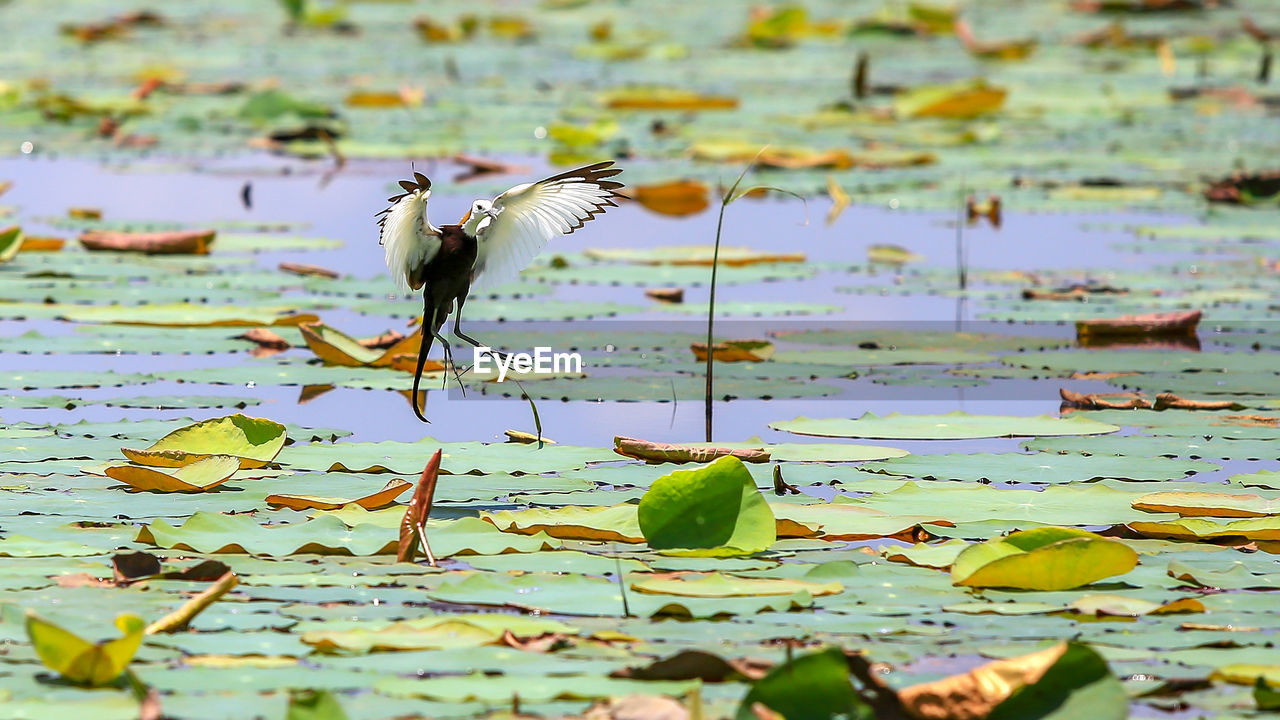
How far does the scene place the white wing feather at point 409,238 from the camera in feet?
9.18

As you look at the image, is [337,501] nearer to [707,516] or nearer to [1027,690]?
[707,516]

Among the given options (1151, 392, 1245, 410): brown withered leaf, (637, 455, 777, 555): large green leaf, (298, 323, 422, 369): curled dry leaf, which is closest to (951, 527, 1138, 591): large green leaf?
(637, 455, 777, 555): large green leaf

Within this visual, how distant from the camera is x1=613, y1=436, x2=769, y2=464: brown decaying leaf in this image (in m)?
3.13

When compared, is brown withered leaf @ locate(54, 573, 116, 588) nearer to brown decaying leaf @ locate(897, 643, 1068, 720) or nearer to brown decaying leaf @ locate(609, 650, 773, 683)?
brown decaying leaf @ locate(609, 650, 773, 683)

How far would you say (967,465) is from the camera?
3160 millimetres

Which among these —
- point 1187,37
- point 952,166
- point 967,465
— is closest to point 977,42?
point 1187,37

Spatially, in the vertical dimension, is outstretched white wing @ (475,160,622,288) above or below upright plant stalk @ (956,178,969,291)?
above

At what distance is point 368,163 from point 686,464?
5776mm

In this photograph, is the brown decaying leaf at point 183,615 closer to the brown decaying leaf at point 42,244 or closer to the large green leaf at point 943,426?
the large green leaf at point 943,426

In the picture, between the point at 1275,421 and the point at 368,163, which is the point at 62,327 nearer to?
the point at 1275,421

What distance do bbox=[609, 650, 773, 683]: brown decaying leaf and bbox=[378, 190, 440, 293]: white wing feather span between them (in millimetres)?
984

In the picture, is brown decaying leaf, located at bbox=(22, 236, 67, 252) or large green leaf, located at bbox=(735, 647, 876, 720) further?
brown decaying leaf, located at bbox=(22, 236, 67, 252)

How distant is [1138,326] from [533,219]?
2034 millimetres

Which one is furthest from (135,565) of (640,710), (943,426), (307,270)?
(307,270)
